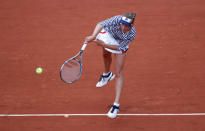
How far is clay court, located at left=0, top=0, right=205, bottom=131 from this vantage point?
18.7 ft

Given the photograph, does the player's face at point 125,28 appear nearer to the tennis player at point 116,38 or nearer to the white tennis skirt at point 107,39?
the tennis player at point 116,38

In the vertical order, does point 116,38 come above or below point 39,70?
above

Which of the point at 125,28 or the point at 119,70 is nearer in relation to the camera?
the point at 125,28

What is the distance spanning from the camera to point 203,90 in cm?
636

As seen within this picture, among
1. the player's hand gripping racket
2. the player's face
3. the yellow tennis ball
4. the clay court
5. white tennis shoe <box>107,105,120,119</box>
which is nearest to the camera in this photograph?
the player's face

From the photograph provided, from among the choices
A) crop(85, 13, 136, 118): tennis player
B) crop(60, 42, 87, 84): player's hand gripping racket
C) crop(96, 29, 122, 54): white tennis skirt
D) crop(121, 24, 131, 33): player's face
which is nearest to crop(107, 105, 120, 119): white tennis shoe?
crop(85, 13, 136, 118): tennis player

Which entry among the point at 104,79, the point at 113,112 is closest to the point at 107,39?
the point at 104,79

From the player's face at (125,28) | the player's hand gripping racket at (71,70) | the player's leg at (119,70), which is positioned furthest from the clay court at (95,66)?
the player's face at (125,28)

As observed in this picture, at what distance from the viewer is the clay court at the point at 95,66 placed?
224 inches

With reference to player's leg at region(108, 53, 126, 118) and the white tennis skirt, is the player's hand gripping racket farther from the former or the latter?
player's leg at region(108, 53, 126, 118)

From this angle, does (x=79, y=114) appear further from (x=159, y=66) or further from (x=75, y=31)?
(x=75, y=31)

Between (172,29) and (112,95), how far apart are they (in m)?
3.16

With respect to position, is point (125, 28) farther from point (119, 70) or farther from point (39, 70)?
point (39, 70)

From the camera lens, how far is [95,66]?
721cm
